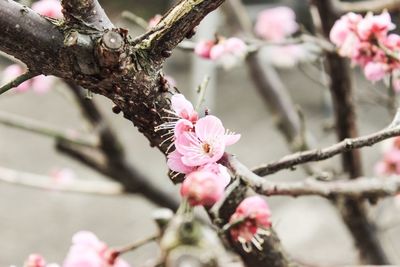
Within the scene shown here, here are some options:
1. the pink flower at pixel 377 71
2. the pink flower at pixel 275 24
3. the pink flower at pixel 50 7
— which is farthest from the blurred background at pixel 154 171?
the pink flower at pixel 377 71

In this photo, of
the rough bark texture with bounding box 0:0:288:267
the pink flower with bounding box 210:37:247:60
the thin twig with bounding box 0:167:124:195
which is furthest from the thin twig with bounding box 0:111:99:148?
the rough bark texture with bounding box 0:0:288:267

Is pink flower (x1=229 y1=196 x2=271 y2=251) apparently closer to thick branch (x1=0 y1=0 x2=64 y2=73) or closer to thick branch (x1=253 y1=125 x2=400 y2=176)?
thick branch (x1=253 y1=125 x2=400 y2=176)

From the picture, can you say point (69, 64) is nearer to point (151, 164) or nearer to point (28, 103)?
point (151, 164)

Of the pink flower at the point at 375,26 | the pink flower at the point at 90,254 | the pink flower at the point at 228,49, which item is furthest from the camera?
the pink flower at the point at 228,49

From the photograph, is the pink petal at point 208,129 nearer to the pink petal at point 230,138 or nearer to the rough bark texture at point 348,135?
the pink petal at point 230,138

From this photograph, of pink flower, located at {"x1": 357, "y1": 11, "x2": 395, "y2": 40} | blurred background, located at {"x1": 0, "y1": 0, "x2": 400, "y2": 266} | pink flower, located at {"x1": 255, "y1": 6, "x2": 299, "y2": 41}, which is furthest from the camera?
blurred background, located at {"x1": 0, "y1": 0, "x2": 400, "y2": 266}

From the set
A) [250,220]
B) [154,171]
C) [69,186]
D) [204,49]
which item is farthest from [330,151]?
[154,171]

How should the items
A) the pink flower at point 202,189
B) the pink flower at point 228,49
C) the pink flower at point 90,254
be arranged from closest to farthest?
the pink flower at point 202,189, the pink flower at point 90,254, the pink flower at point 228,49

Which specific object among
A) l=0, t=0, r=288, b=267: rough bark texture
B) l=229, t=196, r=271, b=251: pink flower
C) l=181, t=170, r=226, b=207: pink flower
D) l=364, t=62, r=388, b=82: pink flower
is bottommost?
l=181, t=170, r=226, b=207: pink flower
